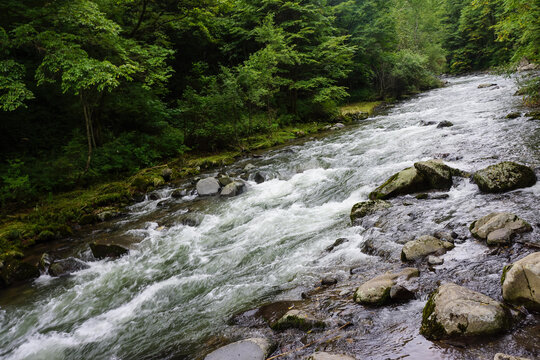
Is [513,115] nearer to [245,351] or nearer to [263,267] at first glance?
[263,267]

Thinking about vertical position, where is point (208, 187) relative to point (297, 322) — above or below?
above

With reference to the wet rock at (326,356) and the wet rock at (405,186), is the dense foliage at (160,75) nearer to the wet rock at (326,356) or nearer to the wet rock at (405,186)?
the wet rock at (405,186)

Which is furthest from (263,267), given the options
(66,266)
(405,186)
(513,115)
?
(513,115)

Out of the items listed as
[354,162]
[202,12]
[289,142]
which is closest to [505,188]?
[354,162]

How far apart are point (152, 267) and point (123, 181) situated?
7.15m

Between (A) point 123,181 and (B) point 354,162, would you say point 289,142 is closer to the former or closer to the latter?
(B) point 354,162

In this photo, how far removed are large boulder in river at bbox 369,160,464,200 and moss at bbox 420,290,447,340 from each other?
14.3 ft

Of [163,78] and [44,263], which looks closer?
[44,263]

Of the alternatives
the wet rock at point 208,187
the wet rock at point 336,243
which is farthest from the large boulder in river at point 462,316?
the wet rock at point 208,187

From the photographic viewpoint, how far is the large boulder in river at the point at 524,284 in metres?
2.71

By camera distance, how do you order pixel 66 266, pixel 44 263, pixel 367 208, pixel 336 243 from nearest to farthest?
pixel 336 243 → pixel 367 208 → pixel 66 266 → pixel 44 263

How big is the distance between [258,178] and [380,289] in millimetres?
8193

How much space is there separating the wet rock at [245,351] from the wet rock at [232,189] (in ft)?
23.8

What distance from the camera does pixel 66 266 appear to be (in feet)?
22.5
